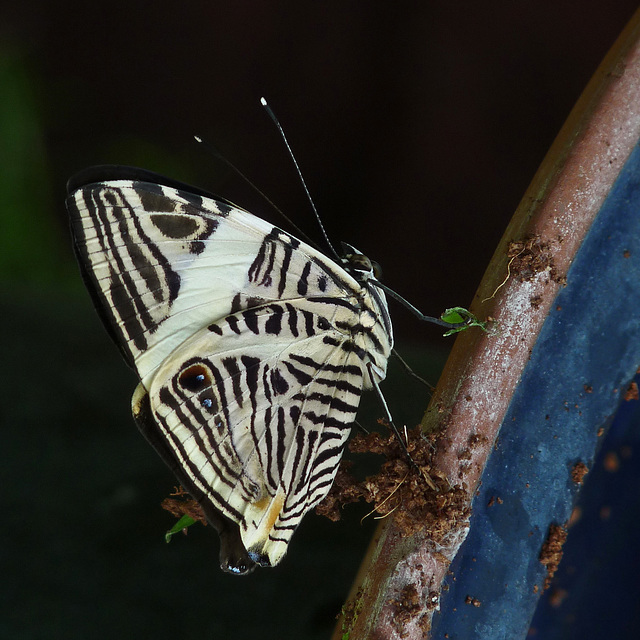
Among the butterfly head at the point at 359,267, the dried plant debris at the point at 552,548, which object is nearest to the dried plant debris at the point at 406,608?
the dried plant debris at the point at 552,548

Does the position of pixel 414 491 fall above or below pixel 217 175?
below

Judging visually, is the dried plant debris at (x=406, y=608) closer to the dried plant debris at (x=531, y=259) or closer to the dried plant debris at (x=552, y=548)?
the dried plant debris at (x=552, y=548)

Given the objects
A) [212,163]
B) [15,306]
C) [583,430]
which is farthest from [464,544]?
[212,163]

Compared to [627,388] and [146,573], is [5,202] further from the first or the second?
[627,388]

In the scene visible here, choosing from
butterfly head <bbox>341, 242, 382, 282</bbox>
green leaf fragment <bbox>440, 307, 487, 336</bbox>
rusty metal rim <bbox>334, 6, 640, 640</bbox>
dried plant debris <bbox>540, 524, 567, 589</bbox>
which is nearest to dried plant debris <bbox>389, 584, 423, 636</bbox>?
rusty metal rim <bbox>334, 6, 640, 640</bbox>

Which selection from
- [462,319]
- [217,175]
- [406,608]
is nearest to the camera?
[406,608]

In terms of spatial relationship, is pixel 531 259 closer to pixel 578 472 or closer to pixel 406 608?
pixel 578 472

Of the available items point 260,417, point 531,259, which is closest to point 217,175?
point 260,417

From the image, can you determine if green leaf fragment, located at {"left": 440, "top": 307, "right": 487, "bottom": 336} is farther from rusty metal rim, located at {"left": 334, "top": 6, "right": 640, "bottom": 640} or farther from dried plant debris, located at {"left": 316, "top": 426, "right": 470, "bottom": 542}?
dried plant debris, located at {"left": 316, "top": 426, "right": 470, "bottom": 542}
